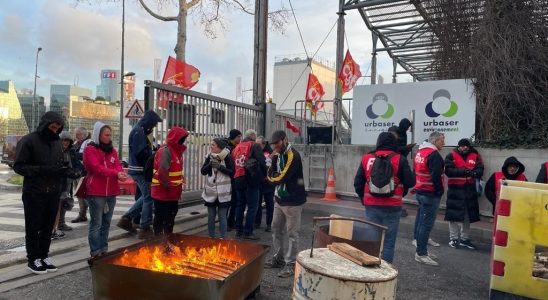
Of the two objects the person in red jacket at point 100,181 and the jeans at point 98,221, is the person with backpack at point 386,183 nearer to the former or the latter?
the person in red jacket at point 100,181

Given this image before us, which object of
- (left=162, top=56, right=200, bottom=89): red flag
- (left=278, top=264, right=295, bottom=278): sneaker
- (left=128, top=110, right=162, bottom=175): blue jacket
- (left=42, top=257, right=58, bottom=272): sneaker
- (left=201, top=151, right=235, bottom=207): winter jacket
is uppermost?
(left=162, top=56, right=200, bottom=89): red flag

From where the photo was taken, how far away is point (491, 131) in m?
10.0

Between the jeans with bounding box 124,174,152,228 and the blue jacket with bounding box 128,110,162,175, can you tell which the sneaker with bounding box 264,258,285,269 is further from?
the blue jacket with bounding box 128,110,162,175

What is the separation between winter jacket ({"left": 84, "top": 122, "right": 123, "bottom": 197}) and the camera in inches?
208

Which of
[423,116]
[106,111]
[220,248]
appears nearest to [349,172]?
[423,116]

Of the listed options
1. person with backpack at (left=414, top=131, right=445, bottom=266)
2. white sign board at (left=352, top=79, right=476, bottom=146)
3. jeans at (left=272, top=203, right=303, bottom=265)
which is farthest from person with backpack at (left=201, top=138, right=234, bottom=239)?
white sign board at (left=352, top=79, right=476, bottom=146)

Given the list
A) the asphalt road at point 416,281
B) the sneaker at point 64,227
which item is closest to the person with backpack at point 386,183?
the asphalt road at point 416,281

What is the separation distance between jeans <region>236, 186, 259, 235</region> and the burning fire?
2.71 meters

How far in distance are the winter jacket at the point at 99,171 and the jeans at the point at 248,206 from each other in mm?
2649

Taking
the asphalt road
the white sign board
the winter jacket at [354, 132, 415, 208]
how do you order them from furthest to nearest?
the white sign board < the winter jacket at [354, 132, 415, 208] < the asphalt road

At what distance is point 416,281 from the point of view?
5.59 metres

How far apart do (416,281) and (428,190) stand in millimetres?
1478

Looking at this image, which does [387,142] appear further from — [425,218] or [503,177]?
[503,177]

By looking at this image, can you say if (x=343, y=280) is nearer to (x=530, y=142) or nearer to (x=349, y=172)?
(x=530, y=142)
